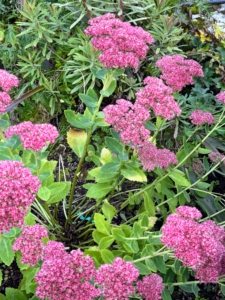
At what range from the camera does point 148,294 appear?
1.24 meters

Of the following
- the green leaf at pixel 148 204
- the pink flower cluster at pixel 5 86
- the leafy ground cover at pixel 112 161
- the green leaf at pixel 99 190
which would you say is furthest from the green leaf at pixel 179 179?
the pink flower cluster at pixel 5 86

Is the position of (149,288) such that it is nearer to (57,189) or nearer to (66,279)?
(66,279)

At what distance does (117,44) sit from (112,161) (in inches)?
18.0

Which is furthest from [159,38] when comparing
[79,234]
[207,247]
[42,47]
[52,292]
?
[52,292]

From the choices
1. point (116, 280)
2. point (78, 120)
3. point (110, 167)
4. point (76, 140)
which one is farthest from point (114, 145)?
point (116, 280)

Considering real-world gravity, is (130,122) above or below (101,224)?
above

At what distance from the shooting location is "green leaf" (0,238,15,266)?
135cm

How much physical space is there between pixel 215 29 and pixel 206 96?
675 millimetres

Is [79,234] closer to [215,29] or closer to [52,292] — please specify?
[52,292]

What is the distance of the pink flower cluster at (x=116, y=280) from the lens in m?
1.08

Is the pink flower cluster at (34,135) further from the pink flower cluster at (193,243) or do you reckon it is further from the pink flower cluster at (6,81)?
the pink flower cluster at (193,243)

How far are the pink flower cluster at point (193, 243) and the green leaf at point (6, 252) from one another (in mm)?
530

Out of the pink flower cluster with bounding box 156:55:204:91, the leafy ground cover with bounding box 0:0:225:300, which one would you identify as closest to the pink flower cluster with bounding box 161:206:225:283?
the leafy ground cover with bounding box 0:0:225:300

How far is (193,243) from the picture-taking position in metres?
1.15
